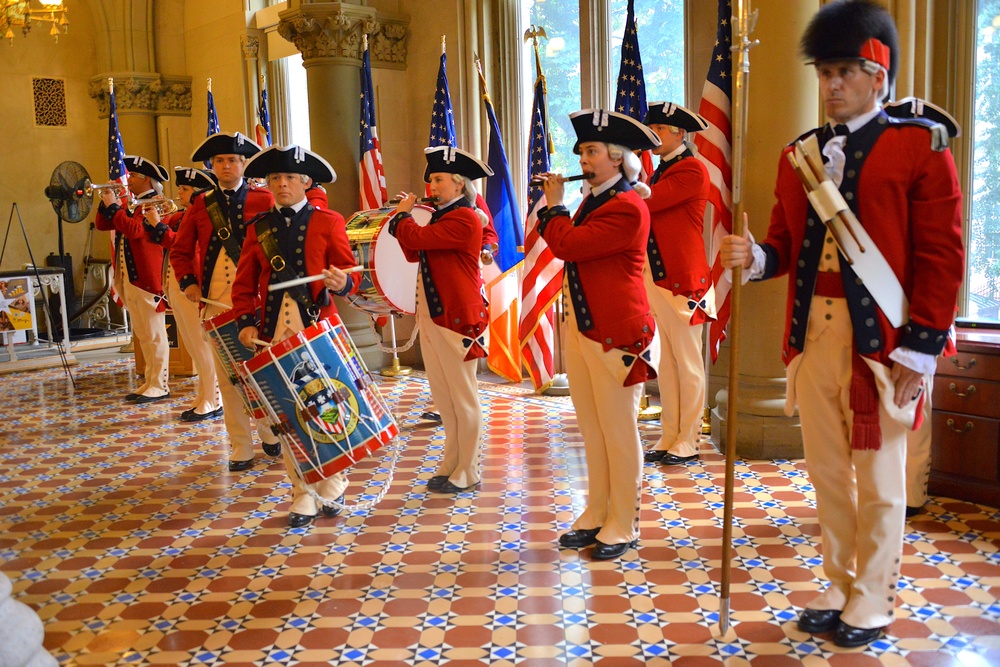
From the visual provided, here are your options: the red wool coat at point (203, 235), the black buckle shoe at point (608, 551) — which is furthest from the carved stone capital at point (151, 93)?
the black buckle shoe at point (608, 551)

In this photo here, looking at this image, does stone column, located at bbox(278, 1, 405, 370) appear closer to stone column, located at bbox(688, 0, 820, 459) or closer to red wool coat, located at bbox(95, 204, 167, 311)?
red wool coat, located at bbox(95, 204, 167, 311)

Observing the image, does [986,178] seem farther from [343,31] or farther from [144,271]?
[144,271]

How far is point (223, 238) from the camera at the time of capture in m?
5.91

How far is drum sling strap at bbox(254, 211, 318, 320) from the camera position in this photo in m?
4.68

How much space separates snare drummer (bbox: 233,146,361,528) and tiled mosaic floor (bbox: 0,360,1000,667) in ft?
2.12

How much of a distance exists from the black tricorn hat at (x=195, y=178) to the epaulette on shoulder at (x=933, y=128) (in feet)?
15.6

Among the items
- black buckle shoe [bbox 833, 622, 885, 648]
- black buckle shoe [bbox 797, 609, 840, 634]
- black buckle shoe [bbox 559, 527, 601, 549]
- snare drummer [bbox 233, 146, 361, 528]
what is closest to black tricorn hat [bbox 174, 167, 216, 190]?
snare drummer [bbox 233, 146, 361, 528]

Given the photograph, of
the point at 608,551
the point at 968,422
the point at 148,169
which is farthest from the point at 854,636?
the point at 148,169

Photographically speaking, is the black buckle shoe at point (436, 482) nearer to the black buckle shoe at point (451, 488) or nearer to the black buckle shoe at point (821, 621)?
the black buckle shoe at point (451, 488)

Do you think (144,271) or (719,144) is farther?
(144,271)

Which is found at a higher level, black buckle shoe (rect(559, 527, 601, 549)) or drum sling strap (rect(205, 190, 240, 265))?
drum sling strap (rect(205, 190, 240, 265))

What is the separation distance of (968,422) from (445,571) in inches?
101

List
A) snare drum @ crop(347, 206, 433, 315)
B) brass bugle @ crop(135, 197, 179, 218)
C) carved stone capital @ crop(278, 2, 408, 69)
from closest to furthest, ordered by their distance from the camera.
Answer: snare drum @ crop(347, 206, 433, 315), brass bugle @ crop(135, 197, 179, 218), carved stone capital @ crop(278, 2, 408, 69)

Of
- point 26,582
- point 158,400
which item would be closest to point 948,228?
point 26,582
